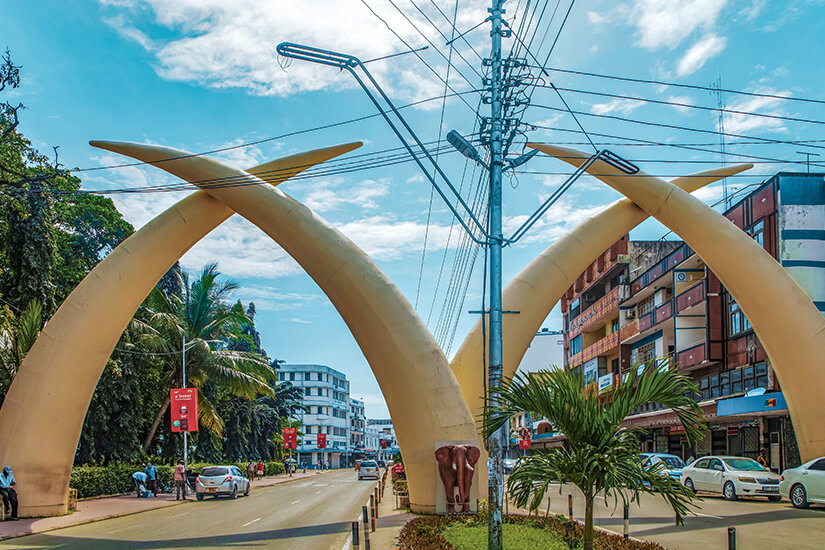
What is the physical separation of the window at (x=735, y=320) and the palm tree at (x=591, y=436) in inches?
1079

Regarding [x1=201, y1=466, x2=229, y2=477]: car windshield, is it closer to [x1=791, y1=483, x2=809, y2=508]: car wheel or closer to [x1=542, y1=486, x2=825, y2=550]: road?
[x1=542, y1=486, x2=825, y2=550]: road

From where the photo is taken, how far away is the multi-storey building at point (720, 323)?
32.9 metres

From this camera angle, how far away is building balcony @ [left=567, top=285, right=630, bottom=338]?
173 feet

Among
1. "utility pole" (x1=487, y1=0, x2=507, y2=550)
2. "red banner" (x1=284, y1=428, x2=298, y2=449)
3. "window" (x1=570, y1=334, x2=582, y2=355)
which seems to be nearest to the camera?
"utility pole" (x1=487, y1=0, x2=507, y2=550)

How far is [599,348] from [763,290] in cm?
3319

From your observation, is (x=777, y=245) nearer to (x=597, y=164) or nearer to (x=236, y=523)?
(x=597, y=164)

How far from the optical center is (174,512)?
2534cm

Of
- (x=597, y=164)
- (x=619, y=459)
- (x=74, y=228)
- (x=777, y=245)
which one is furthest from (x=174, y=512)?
(x=74, y=228)

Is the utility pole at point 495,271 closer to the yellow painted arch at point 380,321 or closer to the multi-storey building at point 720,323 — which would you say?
the yellow painted arch at point 380,321

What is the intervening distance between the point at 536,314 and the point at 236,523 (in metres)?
11.2

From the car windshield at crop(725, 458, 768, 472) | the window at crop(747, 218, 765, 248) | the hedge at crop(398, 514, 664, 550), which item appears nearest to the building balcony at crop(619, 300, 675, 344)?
the window at crop(747, 218, 765, 248)

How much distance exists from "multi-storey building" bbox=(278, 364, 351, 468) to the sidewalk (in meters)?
87.6

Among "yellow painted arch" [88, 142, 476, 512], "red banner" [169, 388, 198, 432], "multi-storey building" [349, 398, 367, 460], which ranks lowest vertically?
"multi-storey building" [349, 398, 367, 460]

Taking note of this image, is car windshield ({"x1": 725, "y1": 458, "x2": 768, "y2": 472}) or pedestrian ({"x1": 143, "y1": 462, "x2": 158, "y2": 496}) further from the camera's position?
pedestrian ({"x1": 143, "y1": 462, "x2": 158, "y2": 496})
